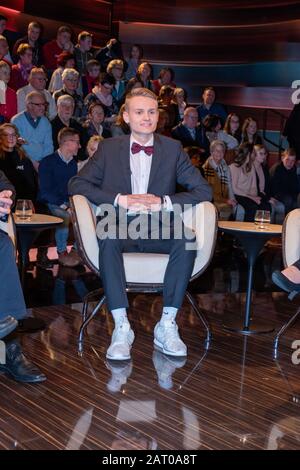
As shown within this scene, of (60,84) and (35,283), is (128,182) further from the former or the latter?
(60,84)

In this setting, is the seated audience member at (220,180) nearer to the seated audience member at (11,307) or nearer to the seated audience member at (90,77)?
the seated audience member at (90,77)

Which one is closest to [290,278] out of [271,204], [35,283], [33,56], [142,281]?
[142,281]

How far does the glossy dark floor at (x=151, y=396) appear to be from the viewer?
7.95 ft

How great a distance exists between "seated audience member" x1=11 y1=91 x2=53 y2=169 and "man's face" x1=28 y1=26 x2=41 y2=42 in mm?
1772

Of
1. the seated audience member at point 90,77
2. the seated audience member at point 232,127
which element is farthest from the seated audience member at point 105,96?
the seated audience member at point 232,127

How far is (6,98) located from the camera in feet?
22.0

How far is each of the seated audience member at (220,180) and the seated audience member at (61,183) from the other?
1675mm

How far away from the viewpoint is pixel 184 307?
4.44m

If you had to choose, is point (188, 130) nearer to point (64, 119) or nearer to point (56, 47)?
point (64, 119)

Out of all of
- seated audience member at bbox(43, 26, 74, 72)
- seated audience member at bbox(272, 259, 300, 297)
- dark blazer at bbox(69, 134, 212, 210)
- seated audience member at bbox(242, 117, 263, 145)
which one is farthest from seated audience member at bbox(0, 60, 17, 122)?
seated audience member at bbox(272, 259, 300, 297)

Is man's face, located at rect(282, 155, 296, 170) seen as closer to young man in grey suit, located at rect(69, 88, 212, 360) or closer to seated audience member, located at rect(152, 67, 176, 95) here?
seated audience member, located at rect(152, 67, 176, 95)

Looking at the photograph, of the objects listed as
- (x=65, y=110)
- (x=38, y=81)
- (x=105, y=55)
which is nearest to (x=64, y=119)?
(x=65, y=110)

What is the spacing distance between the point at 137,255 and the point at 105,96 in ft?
15.1
